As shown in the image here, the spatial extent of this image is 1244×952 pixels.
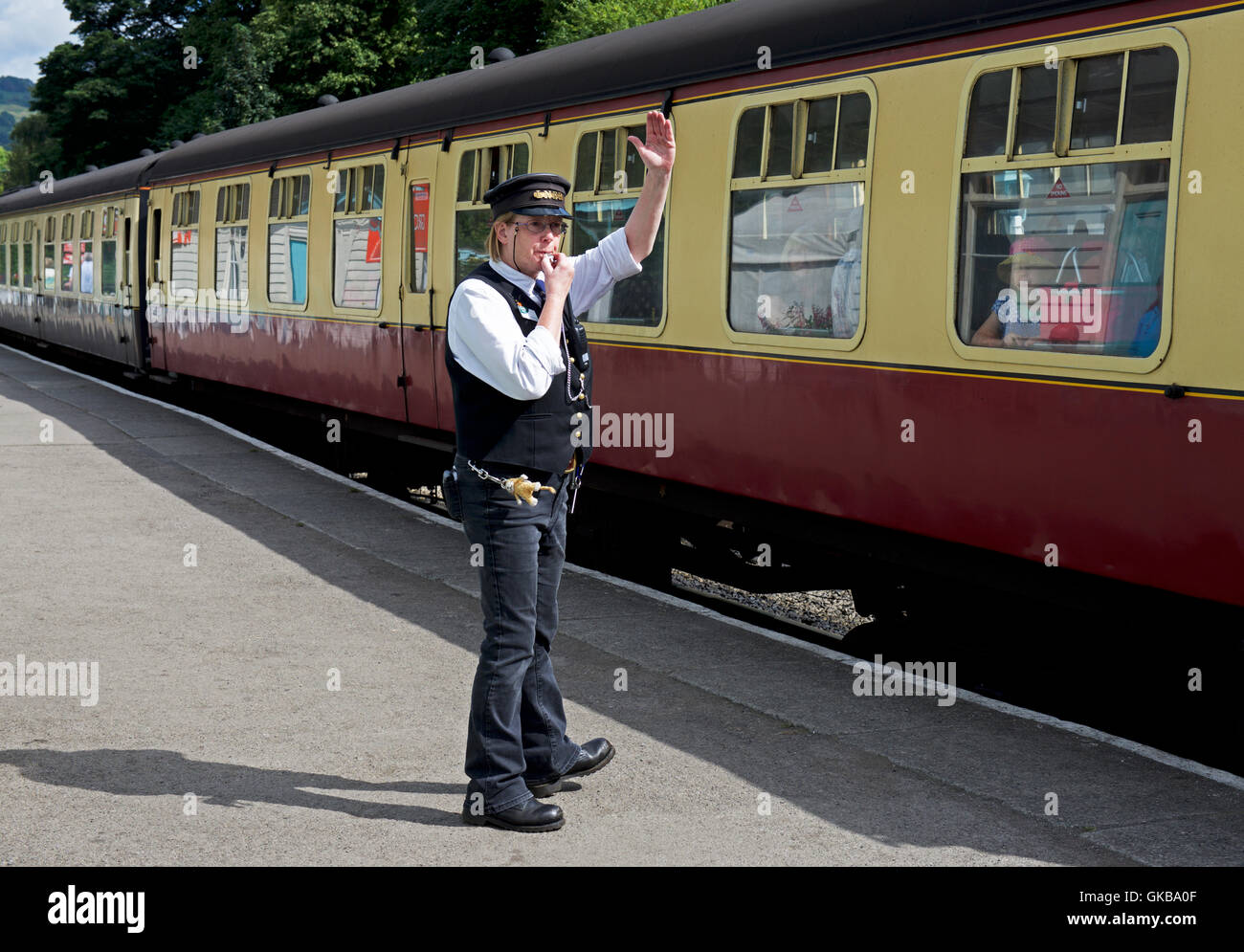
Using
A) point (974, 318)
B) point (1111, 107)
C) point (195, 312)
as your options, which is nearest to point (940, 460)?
→ point (974, 318)

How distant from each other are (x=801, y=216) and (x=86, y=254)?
1916 centimetres

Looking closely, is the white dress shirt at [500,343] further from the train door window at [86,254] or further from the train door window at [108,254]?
the train door window at [86,254]

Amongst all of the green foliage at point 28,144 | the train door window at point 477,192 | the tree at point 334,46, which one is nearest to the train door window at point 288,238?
the train door window at point 477,192

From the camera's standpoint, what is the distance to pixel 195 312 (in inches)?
682

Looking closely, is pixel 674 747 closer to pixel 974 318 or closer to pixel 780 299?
pixel 974 318

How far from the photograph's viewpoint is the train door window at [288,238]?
13648 millimetres

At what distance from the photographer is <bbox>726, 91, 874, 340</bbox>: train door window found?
22.8 feet

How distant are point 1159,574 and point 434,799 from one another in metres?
2.76

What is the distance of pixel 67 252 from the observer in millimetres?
25656

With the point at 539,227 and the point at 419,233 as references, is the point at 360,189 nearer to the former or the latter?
→ the point at 419,233

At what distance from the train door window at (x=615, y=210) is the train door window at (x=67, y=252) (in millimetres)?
18441

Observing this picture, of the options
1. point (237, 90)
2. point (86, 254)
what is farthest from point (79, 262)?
point (237, 90)

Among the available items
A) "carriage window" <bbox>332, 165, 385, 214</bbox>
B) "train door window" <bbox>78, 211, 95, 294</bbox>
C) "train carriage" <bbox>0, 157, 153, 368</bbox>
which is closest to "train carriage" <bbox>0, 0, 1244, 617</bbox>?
"carriage window" <bbox>332, 165, 385, 214</bbox>

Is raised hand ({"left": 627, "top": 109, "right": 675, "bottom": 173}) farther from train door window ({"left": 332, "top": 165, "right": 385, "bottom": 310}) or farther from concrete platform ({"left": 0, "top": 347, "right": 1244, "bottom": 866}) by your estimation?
train door window ({"left": 332, "top": 165, "right": 385, "bottom": 310})
